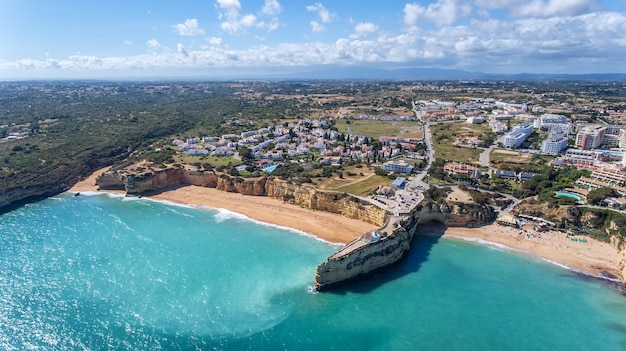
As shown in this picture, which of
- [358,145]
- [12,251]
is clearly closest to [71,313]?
[12,251]

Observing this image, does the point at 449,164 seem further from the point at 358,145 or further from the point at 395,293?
the point at 395,293

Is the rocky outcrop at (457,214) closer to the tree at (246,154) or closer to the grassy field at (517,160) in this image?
the grassy field at (517,160)

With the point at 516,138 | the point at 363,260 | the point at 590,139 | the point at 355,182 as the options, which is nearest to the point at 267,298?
the point at 363,260

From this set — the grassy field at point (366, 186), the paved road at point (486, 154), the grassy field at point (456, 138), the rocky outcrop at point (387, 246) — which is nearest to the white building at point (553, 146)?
the paved road at point (486, 154)

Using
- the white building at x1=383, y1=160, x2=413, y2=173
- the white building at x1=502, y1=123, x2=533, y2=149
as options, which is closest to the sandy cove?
the white building at x1=383, y1=160, x2=413, y2=173

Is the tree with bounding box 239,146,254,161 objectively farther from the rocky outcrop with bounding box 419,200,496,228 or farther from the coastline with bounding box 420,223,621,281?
the coastline with bounding box 420,223,621,281

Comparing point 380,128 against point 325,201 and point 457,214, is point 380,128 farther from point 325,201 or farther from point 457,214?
point 457,214
